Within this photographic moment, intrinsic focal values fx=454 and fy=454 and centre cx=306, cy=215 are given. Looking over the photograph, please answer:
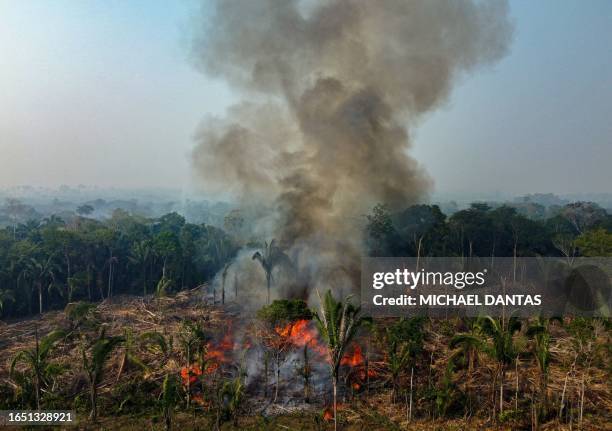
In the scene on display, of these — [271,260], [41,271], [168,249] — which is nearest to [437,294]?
[271,260]

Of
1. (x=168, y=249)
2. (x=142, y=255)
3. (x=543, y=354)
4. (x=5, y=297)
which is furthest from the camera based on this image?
(x=142, y=255)

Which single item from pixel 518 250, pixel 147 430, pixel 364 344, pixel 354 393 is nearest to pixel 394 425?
pixel 354 393

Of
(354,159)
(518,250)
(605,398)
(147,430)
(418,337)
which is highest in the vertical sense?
(354,159)

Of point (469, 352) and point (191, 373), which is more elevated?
point (469, 352)

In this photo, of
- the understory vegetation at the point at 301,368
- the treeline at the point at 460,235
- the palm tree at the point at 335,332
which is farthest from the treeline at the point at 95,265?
the palm tree at the point at 335,332

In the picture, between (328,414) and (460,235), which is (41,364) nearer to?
(328,414)

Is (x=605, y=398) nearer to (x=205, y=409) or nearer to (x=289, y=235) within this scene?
(x=205, y=409)
